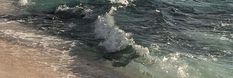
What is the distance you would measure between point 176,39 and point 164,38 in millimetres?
393

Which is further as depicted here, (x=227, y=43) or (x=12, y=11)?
(x=12, y=11)

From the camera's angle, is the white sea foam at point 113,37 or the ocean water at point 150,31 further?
the white sea foam at point 113,37

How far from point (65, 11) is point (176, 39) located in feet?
18.3

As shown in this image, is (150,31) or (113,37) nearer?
(113,37)

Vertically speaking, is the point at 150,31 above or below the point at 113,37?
below

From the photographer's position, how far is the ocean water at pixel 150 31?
49.3 feet

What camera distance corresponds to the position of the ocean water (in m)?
15.0

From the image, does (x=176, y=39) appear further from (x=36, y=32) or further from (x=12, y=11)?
(x=12, y=11)

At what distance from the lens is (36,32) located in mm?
18516

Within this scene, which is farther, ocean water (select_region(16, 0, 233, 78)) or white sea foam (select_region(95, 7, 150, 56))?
white sea foam (select_region(95, 7, 150, 56))

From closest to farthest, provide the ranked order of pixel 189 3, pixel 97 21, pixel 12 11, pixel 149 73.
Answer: pixel 149 73, pixel 97 21, pixel 12 11, pixel 189 3

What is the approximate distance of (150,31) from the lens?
61.5ft

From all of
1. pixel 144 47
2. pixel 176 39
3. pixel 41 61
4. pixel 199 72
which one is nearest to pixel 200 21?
pixel 176 39

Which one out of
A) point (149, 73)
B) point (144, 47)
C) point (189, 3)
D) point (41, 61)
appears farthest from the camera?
point (189, 3)
